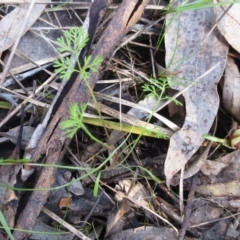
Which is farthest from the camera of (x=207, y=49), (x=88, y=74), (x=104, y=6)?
(x=207, y=49)

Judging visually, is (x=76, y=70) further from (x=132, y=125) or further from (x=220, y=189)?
(x=220, y=189)

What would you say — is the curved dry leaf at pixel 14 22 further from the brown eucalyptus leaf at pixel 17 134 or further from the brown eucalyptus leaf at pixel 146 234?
the brown eucalyptus leaf at pixel 146 234

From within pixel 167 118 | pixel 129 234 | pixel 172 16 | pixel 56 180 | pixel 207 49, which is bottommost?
pixel 129 234

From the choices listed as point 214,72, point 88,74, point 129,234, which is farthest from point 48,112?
point 214,72

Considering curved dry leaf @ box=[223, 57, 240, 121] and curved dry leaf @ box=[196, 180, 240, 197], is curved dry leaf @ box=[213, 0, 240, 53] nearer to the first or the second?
curved dry leaf @ box=[223, 57, 240, 121]

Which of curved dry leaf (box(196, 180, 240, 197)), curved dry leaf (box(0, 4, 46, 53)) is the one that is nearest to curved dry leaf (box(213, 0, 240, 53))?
curved dry leaf (box(196, 180, 240, 197))

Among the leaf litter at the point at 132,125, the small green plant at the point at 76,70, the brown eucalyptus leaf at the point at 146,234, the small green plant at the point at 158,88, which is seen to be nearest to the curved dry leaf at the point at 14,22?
the leaf litter at the point at 132,125

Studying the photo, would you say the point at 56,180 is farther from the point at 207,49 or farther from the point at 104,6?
the point at 207,49
